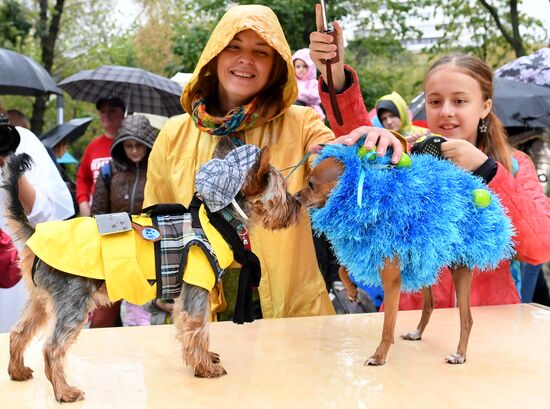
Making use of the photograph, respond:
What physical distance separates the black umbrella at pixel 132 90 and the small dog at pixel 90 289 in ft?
19.1

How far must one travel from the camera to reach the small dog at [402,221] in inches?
67.4

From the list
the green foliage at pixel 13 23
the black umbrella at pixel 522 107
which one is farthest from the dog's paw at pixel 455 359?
the green foliage at pixel 13 23

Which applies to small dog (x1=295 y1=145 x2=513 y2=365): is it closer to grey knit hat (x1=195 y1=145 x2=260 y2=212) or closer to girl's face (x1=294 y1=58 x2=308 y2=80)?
Result: grey knit hat (x1=195 y1=145 x2=260 y2=212)

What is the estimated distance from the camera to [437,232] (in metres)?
1.72

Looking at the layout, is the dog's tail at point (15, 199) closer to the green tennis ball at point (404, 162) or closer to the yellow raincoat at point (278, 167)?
the yellow raincoat at point (278, 167)

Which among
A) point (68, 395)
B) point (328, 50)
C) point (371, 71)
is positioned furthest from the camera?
point (371, 71)

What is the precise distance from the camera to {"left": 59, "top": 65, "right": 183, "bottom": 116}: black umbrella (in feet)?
24.6

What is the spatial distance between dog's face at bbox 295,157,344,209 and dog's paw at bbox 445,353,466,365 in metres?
0.64

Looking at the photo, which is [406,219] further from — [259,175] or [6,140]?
[6,140]

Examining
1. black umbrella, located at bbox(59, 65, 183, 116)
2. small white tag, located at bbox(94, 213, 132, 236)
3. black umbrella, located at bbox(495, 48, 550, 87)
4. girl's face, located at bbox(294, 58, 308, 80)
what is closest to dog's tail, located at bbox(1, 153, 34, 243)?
small white tag, located at bbox(94, 213, 132, 236)

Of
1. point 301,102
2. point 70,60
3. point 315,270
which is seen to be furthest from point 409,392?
point 70,60

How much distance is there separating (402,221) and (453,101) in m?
0.89

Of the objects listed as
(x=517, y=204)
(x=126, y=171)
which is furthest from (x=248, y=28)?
(x=126, y=171)

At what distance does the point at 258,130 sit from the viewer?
8.48 ft
